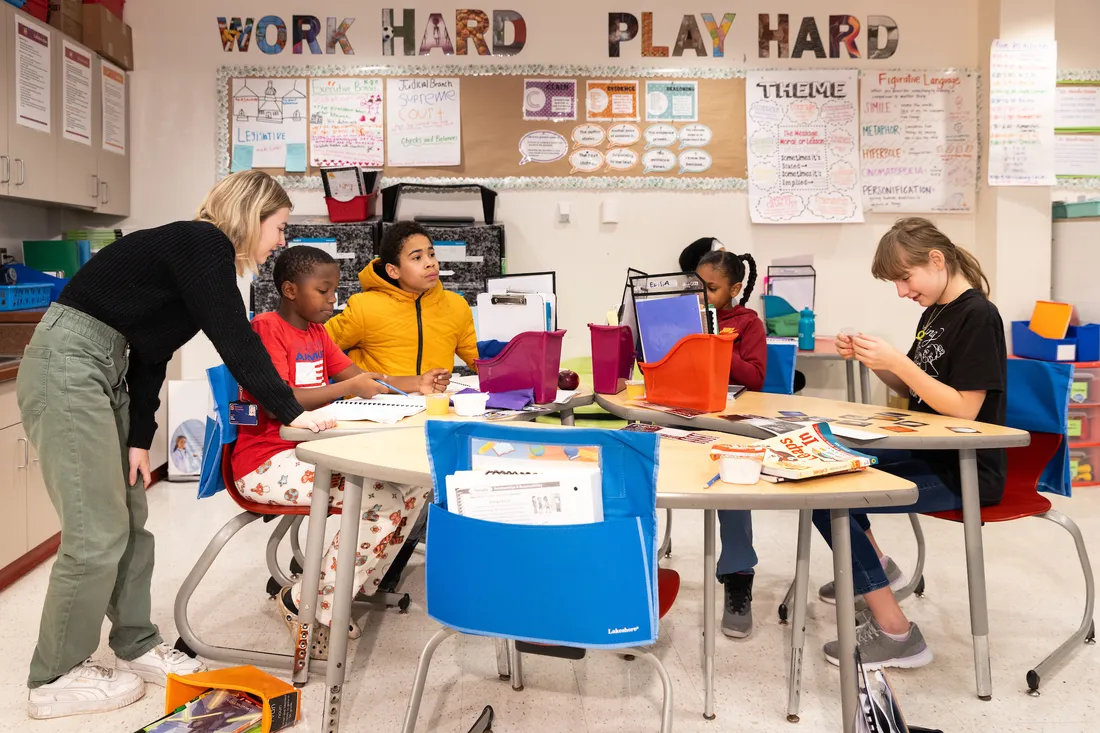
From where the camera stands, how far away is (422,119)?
4.71 metres

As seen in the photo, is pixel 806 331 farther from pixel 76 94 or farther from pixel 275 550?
pixel 76 94

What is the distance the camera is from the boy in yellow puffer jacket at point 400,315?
3.00 meters

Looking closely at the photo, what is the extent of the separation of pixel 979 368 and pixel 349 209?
3.19m

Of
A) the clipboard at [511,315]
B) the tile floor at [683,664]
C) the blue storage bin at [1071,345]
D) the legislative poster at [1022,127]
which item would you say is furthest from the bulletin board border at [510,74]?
the tile floor at [683,664]

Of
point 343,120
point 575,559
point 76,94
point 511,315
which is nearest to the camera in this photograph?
point 575,559

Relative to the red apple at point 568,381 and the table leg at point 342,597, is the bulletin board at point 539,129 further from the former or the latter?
the table leg at point 342,597

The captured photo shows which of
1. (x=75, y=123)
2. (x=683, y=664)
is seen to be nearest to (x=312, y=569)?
(x=683, y=664)

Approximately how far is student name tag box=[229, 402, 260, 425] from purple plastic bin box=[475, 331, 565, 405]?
0.60 metres

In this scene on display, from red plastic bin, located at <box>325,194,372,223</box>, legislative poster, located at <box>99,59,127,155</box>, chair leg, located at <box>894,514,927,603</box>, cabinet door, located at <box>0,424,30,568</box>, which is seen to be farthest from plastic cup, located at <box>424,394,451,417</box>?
legislative poster, located at <box>99,59,127,155</box>

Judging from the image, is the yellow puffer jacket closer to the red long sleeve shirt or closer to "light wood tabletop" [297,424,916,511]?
the red long sleeve shirt

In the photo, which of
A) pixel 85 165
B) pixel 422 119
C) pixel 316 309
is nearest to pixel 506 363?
pixel 316 309

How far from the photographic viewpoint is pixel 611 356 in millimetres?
2619

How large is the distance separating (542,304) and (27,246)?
301 centimetres

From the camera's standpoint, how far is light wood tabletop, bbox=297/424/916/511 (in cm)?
147
